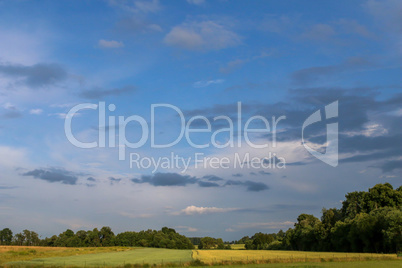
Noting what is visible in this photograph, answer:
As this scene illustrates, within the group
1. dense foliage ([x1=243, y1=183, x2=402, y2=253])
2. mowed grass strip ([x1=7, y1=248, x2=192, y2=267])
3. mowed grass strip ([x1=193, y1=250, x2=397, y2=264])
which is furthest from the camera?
dense foliage ([x1=243, y1=183, x2=402, y2=253])

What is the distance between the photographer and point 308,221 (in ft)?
528

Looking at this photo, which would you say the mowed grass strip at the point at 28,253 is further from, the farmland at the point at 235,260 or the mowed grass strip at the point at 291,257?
the mowed grass strip at the point at 291,257

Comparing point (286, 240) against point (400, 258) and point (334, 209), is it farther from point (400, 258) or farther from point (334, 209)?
point (400, 258)

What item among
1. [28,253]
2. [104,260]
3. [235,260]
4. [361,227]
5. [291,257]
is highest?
[361,227]

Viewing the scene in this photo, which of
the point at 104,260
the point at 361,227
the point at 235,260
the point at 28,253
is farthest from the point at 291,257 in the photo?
the point at 28,253

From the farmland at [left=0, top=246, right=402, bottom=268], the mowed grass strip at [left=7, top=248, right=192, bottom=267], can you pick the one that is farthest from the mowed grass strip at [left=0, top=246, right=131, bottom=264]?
the mowed grass strip at [left=7, top=248, right=192, bottom=267]

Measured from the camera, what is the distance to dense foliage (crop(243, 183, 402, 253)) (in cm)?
8169

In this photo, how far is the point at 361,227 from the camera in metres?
90.6

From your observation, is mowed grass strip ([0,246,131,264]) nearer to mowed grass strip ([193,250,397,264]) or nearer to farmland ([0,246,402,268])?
farmland ([0,246,402,268])

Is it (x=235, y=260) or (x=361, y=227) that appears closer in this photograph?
(x=235, y=260)

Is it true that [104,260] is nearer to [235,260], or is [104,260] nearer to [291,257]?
[235,260]

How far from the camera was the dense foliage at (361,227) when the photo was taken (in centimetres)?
8169

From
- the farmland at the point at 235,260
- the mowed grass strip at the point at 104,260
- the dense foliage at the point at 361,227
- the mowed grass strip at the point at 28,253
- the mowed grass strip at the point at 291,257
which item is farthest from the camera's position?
the dense foliage at the point at 361,227

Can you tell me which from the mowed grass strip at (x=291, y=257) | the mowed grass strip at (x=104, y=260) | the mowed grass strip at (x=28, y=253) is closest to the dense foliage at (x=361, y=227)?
the mowed grass strip at (x=291, y=257)
